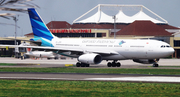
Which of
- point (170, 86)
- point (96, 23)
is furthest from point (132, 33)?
point (170, 86)

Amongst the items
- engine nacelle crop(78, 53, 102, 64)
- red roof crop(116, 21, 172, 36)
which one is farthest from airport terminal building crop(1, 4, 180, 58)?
engine nacelle crop(78, 53, 102, 64)

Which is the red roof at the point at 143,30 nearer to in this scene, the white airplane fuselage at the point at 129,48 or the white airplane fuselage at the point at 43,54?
the white airplane fuselage at the point at 43,54

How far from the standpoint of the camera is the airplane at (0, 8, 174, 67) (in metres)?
47.4

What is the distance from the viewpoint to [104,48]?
50125 millimetres

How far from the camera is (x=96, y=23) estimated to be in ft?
560

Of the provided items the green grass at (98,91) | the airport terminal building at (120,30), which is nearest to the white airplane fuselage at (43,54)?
Answer: the airport terminal building at (120,30)

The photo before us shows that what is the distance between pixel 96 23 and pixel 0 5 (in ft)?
530

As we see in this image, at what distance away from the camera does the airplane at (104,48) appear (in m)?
47.4

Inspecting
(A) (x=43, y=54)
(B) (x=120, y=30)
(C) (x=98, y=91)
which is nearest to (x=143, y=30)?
(B) (x=120, y=30)

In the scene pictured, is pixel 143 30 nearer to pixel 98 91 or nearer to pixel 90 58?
pixel 90 58

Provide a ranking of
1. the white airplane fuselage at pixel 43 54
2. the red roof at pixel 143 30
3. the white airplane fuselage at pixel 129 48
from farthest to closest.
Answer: the red roof at pixel 143 30, the white airplane fuselage at pixel 43 54, the white airplane fuselage at pixel 129 48

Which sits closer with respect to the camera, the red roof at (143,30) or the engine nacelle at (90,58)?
the engine nacelle at (90,58)

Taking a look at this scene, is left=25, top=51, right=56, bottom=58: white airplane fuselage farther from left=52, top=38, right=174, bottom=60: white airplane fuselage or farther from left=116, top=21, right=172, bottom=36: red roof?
left=116, top=21, right=172, bottom=36: red roof

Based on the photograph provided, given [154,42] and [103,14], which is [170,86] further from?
[103,14]
